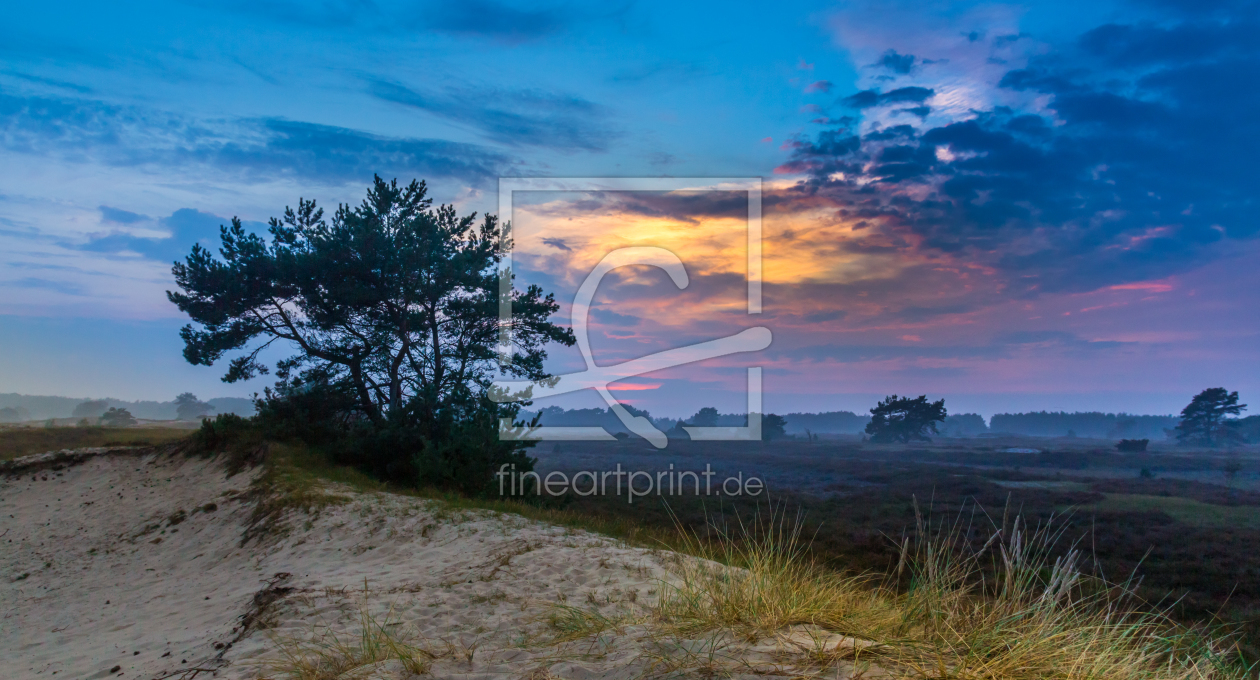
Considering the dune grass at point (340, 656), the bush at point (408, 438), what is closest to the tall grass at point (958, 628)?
the dune grass at point (340, 656)

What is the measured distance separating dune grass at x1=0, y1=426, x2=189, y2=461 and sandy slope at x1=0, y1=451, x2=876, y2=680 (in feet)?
22.5

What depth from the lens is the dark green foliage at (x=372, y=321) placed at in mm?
18203

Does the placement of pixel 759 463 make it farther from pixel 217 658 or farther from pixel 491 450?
pixel 217 658

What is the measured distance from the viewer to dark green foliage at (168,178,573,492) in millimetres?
18203

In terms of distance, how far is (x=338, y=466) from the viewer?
1691 centimetres

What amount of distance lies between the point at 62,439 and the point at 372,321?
14.8m

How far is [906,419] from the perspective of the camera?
67562 millimetres

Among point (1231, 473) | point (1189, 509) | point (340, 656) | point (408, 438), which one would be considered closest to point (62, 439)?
point (408, 438)

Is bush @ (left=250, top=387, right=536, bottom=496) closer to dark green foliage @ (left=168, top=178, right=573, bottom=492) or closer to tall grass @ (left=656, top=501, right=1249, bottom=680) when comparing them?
dark green foliage @ (left=168, top=178, right=573, bottom=492)

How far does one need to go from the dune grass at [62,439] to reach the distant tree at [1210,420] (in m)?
80.3

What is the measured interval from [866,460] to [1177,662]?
42857 millimetres

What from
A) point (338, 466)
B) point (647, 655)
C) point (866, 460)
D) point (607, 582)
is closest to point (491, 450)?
point (338, 466)

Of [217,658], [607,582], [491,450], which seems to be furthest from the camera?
[491,450]

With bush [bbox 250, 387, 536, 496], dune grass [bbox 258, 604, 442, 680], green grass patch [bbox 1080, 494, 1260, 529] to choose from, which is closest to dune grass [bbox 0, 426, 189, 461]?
bush [bbox 250, 387, 536, 496]
